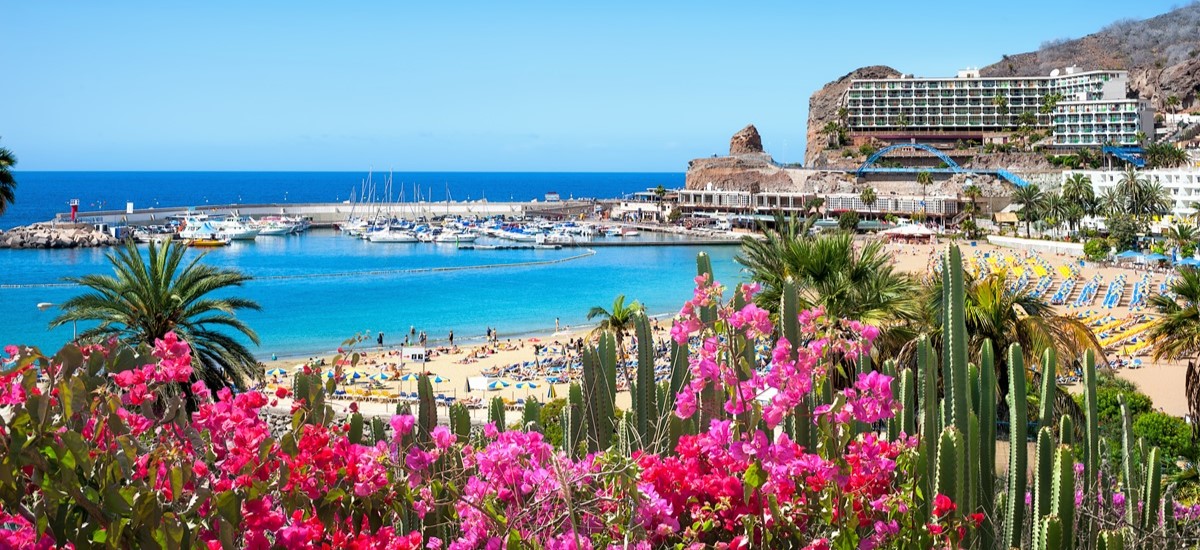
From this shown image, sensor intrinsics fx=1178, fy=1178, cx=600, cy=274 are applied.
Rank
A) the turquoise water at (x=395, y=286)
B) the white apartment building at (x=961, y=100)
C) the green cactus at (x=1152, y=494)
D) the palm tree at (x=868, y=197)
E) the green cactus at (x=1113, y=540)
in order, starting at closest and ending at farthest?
the green cactus at (x=1113, y=540)
the green cactus at (x=1152, y=494)
the turquoise water at (x=395, y=286)
the palm tree at (x=868, y=197)
the white apartment building at (x=961, y=100)

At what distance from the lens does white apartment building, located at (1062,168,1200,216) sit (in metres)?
65.9

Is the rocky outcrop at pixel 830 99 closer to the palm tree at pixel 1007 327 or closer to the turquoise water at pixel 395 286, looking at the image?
the turquoise water at pixel 395 286

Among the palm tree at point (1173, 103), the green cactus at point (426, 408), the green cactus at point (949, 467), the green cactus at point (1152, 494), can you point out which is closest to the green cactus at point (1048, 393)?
the green cactus at point (1152, 494)

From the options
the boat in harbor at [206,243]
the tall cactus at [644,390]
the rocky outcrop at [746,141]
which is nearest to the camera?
the tall cactus at [644,390]

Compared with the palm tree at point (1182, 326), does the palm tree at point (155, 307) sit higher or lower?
higher

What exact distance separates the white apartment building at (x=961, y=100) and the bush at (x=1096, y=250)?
57240mm

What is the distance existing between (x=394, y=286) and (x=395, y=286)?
0.17 feet

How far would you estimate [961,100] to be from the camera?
11719 centimetres

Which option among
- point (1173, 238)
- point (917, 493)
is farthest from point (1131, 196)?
point (917, 493)

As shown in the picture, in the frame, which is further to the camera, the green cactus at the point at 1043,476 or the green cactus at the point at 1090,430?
the green cactus at the point at 1090,430

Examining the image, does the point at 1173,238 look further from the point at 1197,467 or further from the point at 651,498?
the point at 651,498

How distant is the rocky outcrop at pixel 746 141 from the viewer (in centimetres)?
12325

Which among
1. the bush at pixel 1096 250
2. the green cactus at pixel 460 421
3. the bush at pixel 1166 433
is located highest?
the green cactus at pixel 460 421

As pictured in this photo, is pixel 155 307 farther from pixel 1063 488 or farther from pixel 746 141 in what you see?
pixel 746 141
